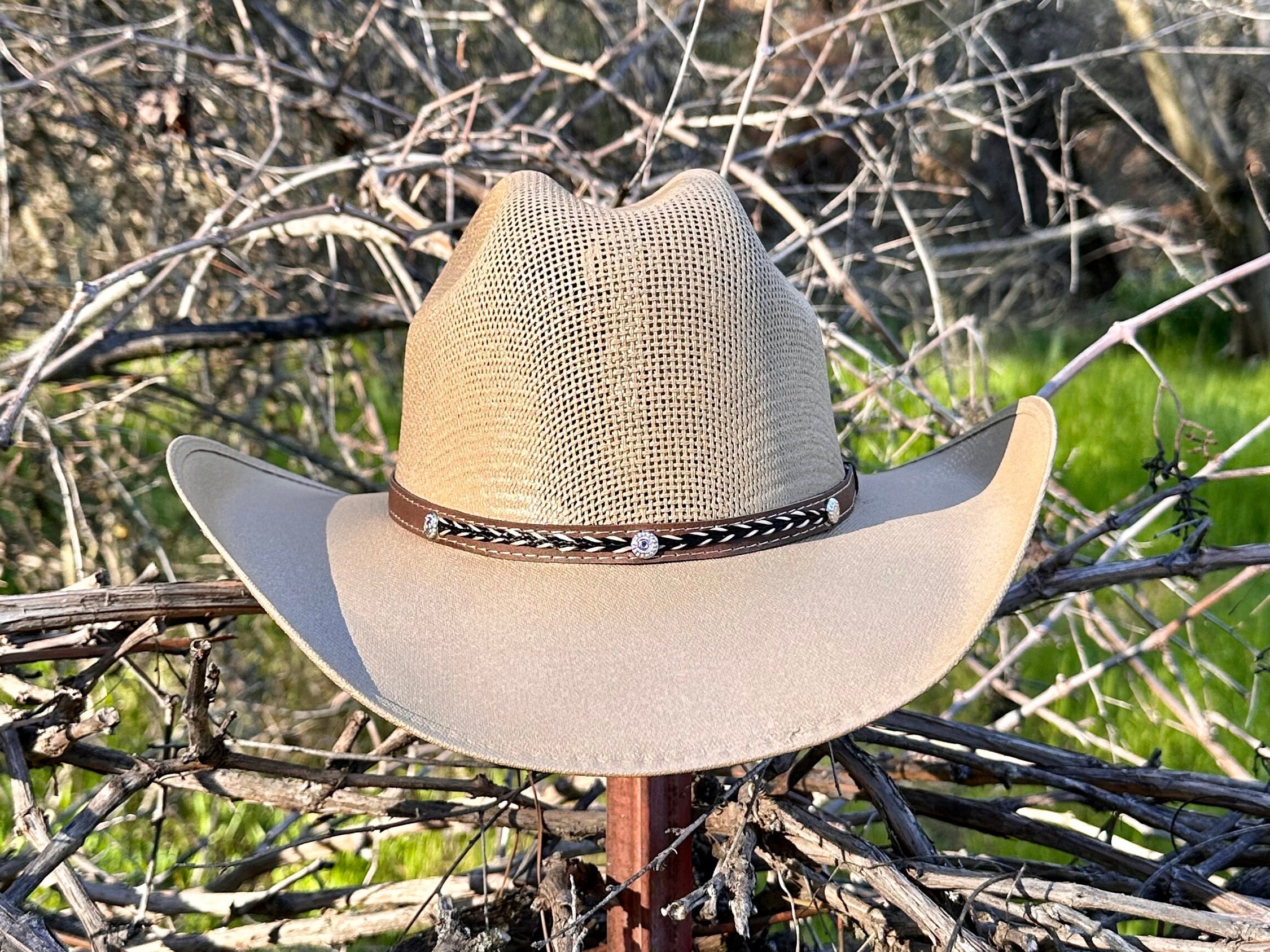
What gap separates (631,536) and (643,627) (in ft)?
0.35

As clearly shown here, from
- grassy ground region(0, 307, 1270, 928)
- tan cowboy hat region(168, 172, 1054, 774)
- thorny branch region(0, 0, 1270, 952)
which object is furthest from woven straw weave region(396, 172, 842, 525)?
grassy ground region(0, 307, 1270, 928)

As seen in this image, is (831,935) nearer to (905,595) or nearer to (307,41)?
(905,595)

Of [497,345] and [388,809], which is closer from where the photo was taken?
[497,345]

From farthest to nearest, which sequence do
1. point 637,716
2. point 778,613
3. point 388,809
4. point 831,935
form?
point 831,935 → point 388,809 → point 778,613 → point 637,716

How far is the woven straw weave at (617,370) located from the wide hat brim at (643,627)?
3.1 inches

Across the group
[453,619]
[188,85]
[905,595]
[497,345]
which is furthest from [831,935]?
[188,85]

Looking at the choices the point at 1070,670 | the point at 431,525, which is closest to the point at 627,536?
the point at 431,525

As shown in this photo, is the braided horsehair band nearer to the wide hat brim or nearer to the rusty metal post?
the wide hat brim

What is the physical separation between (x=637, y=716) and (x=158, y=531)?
8.72 ft

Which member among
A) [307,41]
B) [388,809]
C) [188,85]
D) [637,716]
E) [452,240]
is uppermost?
[307,41]

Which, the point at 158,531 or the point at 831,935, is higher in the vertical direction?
the point at 158,531

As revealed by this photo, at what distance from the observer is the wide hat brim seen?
1.05 meters

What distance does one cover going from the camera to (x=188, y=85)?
2.48m

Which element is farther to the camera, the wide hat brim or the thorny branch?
the thorny branch
